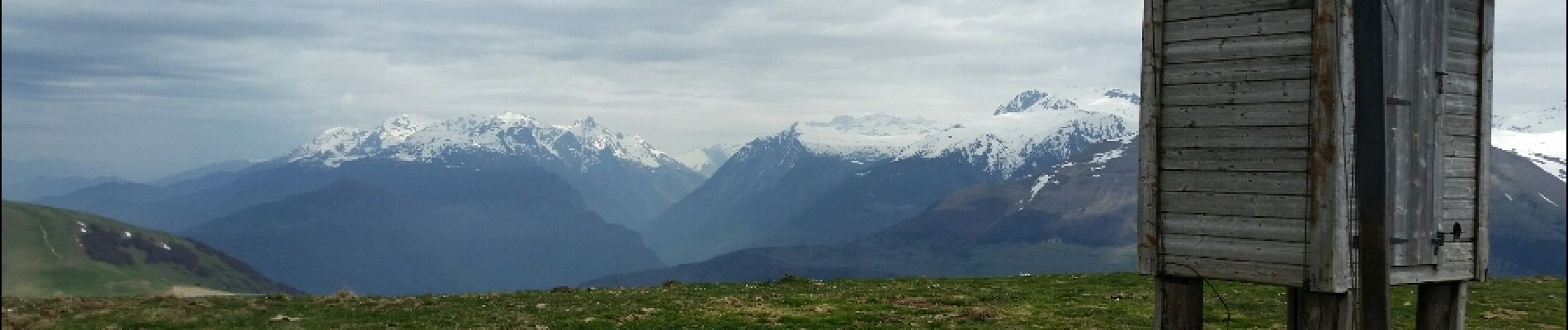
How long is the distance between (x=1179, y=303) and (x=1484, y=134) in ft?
16.4

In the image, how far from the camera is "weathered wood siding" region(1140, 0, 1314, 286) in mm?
13984

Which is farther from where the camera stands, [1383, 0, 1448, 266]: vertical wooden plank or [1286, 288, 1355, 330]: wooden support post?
[1383, 0, 1448, 266]: vertical wooden plank

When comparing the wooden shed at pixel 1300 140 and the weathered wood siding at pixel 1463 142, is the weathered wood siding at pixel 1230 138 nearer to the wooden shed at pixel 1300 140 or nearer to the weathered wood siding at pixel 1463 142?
the wooden shed at pixel 1300 140

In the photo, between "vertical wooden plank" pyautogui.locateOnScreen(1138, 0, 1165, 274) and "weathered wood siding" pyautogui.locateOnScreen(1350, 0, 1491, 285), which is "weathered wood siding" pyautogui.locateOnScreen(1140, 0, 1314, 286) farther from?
"weathered wood siding" pyautogui.locateOnScreen(1350, 0, 1491, 285)

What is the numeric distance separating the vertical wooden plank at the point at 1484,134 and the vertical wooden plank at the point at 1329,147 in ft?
11.0

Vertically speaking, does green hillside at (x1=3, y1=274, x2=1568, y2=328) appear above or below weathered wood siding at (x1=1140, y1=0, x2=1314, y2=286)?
below

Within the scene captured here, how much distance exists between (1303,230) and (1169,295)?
7.29 ft

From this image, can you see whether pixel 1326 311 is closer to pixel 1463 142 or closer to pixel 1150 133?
pixel 1150 133

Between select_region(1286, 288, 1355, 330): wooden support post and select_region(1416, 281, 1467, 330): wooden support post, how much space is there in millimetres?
2499

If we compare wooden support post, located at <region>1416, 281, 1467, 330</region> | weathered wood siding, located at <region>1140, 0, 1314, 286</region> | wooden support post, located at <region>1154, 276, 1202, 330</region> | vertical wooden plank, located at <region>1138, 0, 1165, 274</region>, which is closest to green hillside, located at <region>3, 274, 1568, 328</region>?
wooden support post, located at <region>1416, 281, 1467, 330</region>

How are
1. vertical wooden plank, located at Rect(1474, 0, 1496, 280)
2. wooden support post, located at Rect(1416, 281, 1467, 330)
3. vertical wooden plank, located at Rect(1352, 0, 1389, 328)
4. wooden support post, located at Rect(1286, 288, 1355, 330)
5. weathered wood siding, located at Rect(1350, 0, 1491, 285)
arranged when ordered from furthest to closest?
wooden support post, located at Rect(1416, 281, 1467, 330) < vertical wooden plank, located at Rect(1474, 0, 1496, 280) < weathered wood siding, located at Rect(1350, 0, 1491, 285) < wooden support post, located at Rect(1286, 288, 1355, 330) < vertical wooden plank, located at Rect(1352, 0, 1389, 328)

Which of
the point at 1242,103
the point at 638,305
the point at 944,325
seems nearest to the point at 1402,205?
the point at 1242,103

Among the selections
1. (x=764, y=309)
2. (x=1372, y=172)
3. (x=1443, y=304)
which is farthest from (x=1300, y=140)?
(x=764, y=309)

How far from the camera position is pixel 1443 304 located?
51.4 feet
